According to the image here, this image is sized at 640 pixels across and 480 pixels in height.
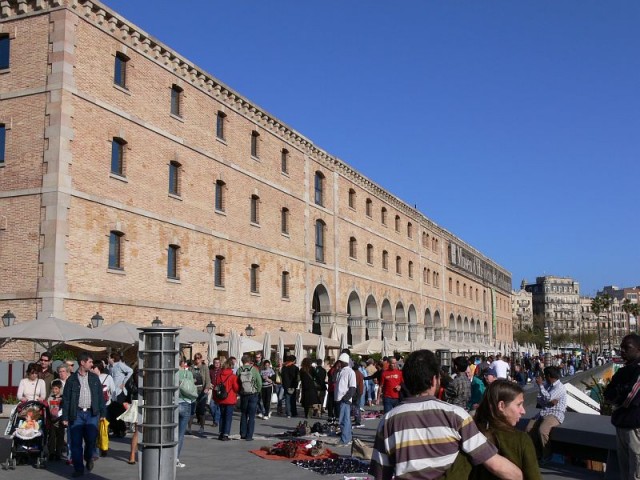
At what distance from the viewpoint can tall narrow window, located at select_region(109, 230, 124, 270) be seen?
23.1m

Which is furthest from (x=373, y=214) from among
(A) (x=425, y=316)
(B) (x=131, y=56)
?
(B) (x=131, y=56)

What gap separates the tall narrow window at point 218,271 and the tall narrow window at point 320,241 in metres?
9.11

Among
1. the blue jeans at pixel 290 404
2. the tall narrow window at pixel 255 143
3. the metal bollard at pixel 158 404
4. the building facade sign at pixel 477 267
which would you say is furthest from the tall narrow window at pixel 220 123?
the building facade sign at pixel 477 267

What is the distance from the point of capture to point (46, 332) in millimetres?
17438

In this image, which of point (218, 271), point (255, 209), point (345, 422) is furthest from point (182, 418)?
point (255, 209)

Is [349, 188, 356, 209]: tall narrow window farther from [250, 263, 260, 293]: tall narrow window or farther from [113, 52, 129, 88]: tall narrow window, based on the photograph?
[113, 52, 129, 88]: tall narrow window

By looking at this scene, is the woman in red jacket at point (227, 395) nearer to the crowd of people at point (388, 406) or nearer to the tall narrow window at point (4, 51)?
the crowd of people at point (388, 406)

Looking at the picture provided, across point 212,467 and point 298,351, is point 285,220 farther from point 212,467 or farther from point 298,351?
point 212,467

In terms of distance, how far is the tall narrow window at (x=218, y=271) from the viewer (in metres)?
28.5

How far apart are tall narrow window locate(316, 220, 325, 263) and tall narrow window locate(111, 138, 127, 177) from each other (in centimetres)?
1517

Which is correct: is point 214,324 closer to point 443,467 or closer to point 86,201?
point 86,201

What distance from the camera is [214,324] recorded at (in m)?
27.4

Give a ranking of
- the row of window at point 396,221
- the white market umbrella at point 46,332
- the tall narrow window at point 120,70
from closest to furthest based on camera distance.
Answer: the white market umbrella at point 46,332 → the tall narrow window at point 120,70 → the row of window at point 396,221

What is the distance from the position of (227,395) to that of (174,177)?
44.5 feet
